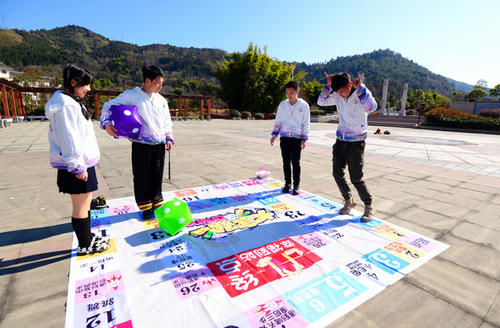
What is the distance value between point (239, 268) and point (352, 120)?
2.23m

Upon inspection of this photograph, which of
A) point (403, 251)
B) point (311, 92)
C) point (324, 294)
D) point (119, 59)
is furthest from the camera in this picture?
point (119, 59)

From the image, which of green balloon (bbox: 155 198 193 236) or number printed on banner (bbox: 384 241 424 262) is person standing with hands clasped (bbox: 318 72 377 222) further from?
green balloon (bbox: 155 198 193 236)

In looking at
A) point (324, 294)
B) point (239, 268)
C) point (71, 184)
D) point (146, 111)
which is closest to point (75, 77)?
point (146, 111)

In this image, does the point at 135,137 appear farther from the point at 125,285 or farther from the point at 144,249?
the point at 125,285

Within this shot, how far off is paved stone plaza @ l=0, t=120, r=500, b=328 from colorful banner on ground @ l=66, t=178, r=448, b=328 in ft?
0.50

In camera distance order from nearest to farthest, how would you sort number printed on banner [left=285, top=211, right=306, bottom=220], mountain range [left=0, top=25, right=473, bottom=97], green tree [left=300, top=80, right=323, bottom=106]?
1. number printed on banner [left=285, top=211, right=306, bottom=220]
2. green tree [left=300, top=80, right=323, bottom=106]
3. mountain range [left=0, top=25, right=473, bottom=97]

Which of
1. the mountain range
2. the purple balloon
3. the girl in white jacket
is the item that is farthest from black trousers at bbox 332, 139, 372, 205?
the mountain range

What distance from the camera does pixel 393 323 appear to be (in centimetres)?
171

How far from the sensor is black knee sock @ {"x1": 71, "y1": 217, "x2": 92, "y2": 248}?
90.7 inches

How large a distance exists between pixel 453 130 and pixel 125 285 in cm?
2411

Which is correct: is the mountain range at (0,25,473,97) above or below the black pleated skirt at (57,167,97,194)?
above

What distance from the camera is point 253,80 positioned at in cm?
3164

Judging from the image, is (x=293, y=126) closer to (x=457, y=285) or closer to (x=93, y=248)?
(x=457, y=285)

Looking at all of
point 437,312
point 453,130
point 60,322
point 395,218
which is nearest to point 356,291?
point 437,312
